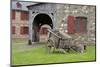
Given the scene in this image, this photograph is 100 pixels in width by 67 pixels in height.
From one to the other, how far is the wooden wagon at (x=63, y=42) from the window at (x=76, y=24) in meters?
0.12

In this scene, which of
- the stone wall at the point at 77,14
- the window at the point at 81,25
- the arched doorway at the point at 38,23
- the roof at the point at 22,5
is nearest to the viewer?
the roof at the point at 22,5

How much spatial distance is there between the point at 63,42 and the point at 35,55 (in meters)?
0.44

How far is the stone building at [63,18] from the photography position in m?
2.73

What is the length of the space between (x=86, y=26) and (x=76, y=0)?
0.41 metres

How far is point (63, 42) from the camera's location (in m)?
2.86

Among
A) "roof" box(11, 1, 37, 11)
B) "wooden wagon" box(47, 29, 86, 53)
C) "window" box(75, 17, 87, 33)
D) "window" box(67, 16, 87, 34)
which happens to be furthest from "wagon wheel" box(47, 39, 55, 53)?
"roof" box(11, 1, 37, 11)

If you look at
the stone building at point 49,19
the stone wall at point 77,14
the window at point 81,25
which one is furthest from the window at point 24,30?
the window at point 81,25

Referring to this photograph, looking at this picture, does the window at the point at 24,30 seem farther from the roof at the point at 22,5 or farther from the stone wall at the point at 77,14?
the stone wall at the point at 77,14

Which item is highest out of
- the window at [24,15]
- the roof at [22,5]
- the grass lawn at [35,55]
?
the roof at [22,5]

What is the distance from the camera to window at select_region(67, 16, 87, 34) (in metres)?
2.90

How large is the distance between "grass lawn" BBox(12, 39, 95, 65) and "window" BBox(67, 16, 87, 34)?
32cm

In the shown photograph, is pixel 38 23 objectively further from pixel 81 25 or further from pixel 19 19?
pixel 81 25

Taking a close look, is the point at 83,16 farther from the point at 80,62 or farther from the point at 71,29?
the point at 80,62

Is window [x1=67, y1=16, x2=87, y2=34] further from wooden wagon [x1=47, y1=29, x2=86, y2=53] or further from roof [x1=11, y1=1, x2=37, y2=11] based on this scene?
roof [x1=11, y1=1, x2=37, y2=11]
